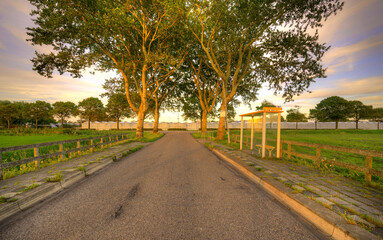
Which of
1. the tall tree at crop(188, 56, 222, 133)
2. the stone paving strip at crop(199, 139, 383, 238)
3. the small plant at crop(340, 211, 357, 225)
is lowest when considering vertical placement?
the stone paving strip at crop(199, 139, 383, 238)

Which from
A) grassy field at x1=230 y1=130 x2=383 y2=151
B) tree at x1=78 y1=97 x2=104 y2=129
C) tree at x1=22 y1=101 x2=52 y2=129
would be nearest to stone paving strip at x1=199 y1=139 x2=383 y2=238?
grassy field at x1=230 y1=130 x2=383 y2=151

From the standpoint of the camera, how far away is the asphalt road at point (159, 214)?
2545 mm

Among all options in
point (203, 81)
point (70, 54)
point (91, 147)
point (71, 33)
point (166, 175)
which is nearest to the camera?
point (166, 175)

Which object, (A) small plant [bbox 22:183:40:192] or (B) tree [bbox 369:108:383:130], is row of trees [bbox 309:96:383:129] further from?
(A) small plant [bbox 22:183:40:192]

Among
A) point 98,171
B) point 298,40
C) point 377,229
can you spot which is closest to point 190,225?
point 377,229

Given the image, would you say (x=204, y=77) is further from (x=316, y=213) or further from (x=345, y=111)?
(x=345, y=111)

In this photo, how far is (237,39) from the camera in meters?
14.6

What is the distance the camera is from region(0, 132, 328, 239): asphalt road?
254 centimetres

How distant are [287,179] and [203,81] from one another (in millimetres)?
22707

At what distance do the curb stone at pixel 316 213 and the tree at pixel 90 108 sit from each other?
6273cm

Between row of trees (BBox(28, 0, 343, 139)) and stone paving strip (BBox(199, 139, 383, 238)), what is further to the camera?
row of trees (BBox(28, 0, 343, 139))

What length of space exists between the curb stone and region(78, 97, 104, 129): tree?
62.7 m

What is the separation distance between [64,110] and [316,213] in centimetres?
7681

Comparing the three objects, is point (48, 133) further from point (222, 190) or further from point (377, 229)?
point (377, 229)
